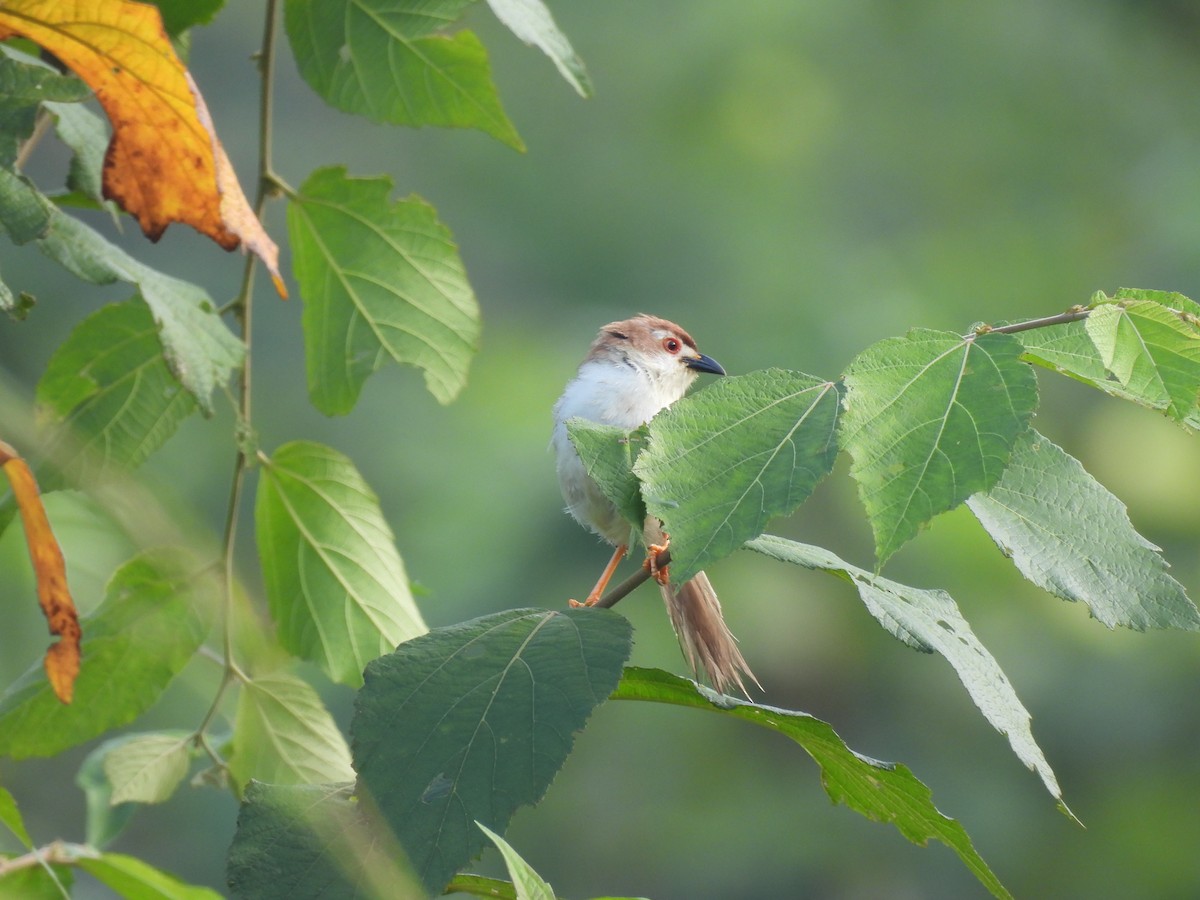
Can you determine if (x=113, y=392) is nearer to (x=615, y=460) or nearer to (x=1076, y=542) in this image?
(x=615, y=460)

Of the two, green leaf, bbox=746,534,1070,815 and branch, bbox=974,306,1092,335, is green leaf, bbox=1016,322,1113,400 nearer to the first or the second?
branch, bbox=974,306,1092,335

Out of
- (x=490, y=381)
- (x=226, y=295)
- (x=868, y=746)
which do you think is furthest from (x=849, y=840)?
(x=226, y=295)

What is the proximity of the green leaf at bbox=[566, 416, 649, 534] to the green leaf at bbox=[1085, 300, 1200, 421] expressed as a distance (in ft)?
1.29

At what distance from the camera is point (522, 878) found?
0.91m

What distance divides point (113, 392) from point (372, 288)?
360 mm

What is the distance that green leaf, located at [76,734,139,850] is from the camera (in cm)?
185

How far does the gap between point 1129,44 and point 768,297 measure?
3.87m

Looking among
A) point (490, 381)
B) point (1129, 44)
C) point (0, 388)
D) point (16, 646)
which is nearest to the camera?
point (0, 388)

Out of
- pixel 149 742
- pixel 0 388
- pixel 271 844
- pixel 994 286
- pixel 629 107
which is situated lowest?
pixel 994 286

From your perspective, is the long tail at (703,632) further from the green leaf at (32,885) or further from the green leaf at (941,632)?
the green leaf at (32,885)

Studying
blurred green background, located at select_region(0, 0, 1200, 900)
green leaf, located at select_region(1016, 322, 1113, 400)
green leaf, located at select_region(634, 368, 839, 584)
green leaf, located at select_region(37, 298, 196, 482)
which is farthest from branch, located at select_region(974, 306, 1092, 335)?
blurred green background, located at select_region(0, 0, 1200, 900)

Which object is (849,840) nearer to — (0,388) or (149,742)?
(149,742)

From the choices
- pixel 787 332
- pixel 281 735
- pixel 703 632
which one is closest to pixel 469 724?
pixel 281 735

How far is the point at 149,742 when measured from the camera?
182 centimetres
